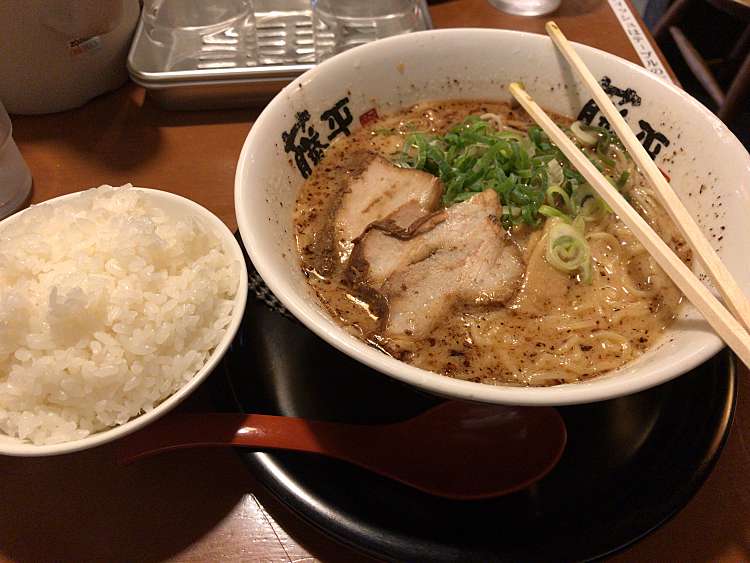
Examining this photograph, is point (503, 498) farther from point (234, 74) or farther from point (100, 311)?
point (234, 74)

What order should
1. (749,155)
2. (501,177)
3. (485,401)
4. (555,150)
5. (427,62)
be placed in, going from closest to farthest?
(485,401) → (749,155) → (501,177) → (555,150) → (427,62)

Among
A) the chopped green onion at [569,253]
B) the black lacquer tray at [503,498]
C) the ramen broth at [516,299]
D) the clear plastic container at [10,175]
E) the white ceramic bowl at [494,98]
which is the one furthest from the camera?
the clear plastic container at [10,175]

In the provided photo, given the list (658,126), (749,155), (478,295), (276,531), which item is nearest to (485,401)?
(478,295)

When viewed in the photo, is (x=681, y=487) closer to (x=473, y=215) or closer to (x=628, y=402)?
(x=628, y=402)

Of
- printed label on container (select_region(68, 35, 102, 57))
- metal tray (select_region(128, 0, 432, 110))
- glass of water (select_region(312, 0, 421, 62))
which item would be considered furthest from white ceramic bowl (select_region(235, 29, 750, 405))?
printed label on container (select_region(68, 35, 102, 57))

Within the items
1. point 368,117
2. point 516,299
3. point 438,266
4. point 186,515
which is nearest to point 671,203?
point 516,299

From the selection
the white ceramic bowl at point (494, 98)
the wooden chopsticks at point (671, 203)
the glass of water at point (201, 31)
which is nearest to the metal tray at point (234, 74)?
the glass of water at point (201, 31)

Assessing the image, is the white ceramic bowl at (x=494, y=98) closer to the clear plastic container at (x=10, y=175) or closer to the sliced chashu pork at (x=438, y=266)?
the sliced chashu pork at (x=438, y=266)

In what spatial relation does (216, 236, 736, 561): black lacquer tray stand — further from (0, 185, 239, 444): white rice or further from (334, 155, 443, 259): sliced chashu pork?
(334, 155, 443, 259): sliced chashu pork
